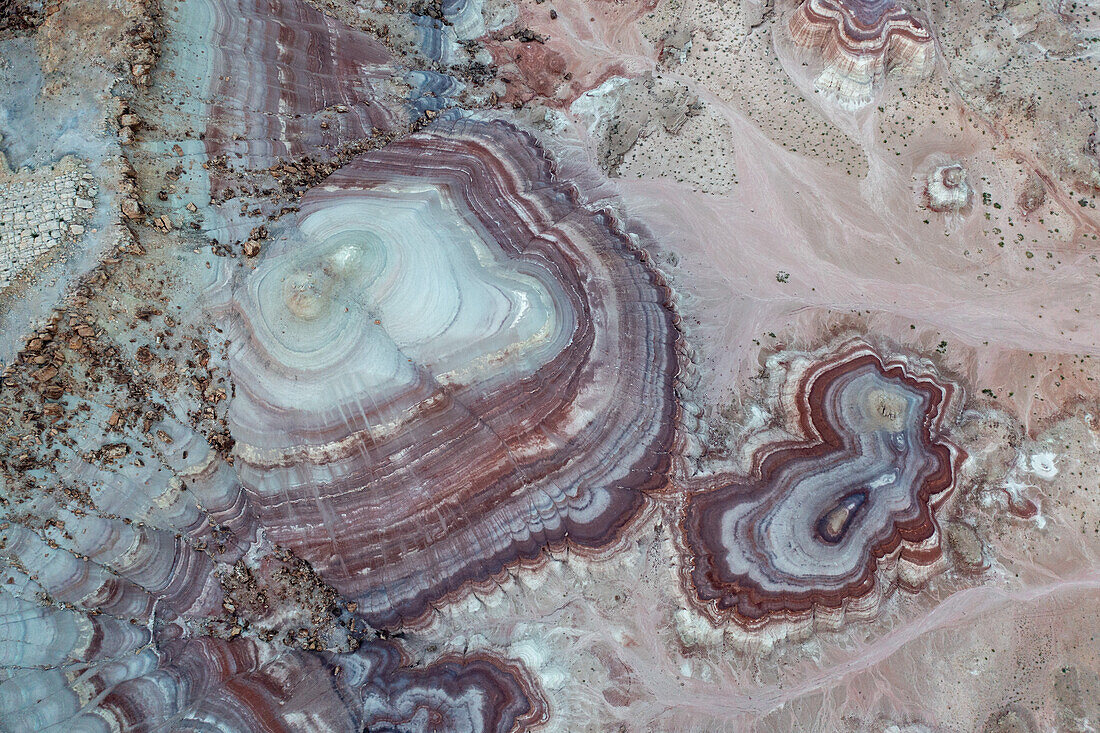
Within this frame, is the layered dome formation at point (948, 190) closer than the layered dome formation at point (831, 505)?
No

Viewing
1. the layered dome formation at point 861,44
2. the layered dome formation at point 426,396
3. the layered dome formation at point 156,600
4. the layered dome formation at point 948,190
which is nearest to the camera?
the layered dome formation at point 156,600

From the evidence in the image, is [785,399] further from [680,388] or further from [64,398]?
[64,398]

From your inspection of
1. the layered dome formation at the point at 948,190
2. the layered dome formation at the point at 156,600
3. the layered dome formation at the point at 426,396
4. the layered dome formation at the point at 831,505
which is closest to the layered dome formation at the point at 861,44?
the layered dome formation at the point at 948,190

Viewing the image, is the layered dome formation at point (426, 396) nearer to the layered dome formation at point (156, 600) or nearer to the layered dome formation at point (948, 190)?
the layered dome formation at point (156, 600)

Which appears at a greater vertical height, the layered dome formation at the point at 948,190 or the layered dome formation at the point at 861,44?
the layered dome formation at the point at 861,44

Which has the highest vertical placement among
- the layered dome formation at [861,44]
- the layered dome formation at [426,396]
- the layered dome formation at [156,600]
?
the layered dome formation at [861,44]

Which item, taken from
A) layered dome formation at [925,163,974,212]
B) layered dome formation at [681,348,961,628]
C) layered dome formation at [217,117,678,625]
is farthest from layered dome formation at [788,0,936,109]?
layered dome formation at [217,117,678,625]

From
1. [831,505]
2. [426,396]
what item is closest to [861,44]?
[831,505]
